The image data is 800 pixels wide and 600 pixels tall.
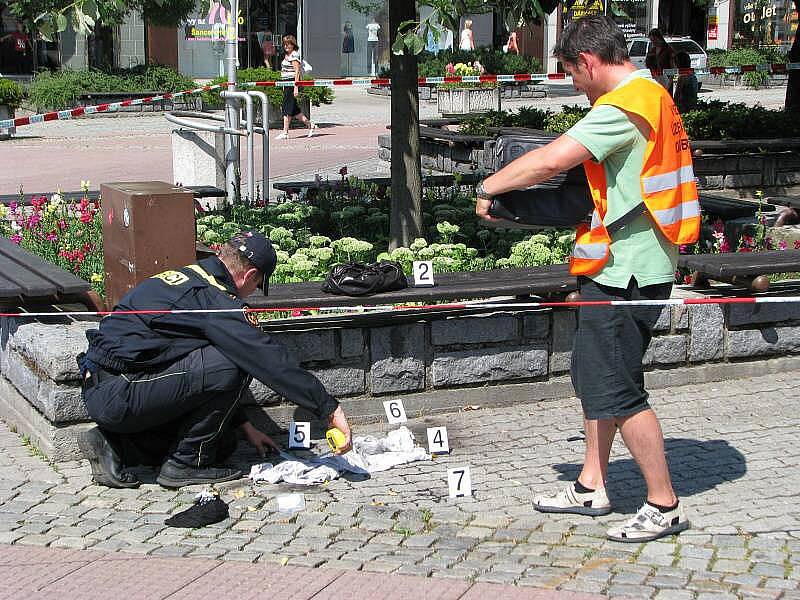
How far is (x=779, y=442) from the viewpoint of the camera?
232 inches

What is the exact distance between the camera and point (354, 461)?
5734 millimetres

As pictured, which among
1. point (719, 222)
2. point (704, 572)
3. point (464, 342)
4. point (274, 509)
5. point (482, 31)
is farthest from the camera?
point (482, 31)

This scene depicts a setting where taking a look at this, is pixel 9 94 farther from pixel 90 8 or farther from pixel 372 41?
pixel 372 41

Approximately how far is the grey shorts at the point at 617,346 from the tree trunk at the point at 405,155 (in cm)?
345

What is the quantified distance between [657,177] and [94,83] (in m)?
23.8

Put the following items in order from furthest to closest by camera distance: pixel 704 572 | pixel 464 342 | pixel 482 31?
pixel 482 31 → pixel 464 342 → pixel 704 572

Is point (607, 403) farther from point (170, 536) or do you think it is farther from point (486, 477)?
point (170, 536)

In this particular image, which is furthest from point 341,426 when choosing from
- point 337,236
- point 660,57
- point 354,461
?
point 660,57

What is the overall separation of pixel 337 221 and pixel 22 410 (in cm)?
343

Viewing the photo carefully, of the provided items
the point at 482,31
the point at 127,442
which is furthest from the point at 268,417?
the point at 482,31

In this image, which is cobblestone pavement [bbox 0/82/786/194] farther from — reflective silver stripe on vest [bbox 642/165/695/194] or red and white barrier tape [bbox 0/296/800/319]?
reflective silver stripe on vest [bbox 642/165/695/194]

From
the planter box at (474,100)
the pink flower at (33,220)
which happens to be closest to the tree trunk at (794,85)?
the planter box at (474,100)

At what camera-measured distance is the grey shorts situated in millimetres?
4684

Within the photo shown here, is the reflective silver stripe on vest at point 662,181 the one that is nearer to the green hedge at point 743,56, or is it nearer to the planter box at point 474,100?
the planter box at point 474,100
